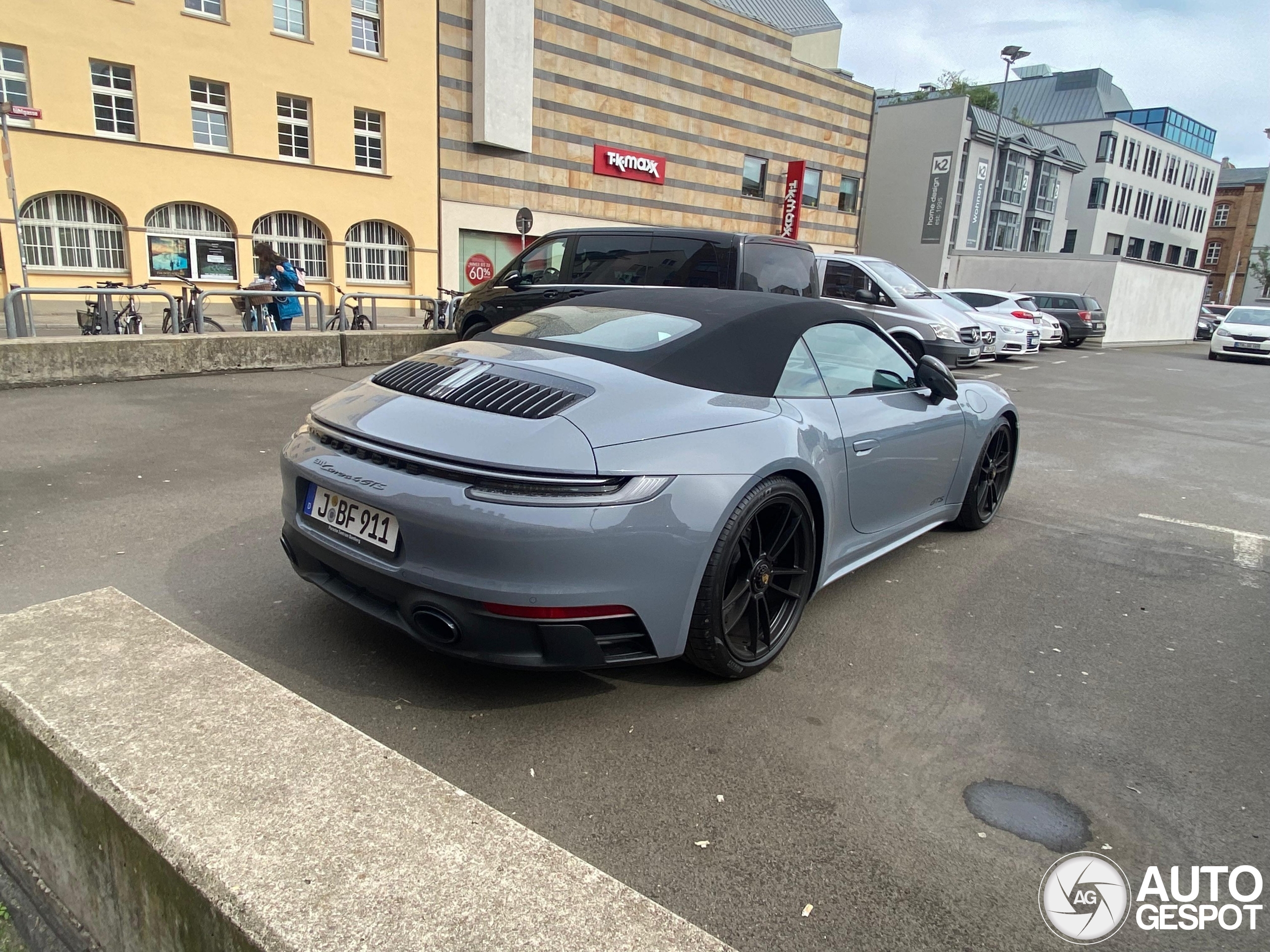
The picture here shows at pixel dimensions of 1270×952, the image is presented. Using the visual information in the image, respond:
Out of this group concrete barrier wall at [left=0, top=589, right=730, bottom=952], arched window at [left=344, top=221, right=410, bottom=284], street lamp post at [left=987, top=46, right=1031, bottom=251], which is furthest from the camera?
street lamp post at [left=987, top=46, right=1031, bottom=251]

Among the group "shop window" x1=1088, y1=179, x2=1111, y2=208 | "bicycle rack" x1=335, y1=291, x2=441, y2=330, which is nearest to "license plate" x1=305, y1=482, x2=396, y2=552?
"bicycle rack" x1=335, y1=291, x2=441, y2=330

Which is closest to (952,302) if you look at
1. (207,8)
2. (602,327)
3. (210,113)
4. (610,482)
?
(602,327)

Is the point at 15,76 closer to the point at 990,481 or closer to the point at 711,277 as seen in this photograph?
the point at 711,277

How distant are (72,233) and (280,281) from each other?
1140 centimetres

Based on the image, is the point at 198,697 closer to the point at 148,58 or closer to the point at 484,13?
the point at 148,58

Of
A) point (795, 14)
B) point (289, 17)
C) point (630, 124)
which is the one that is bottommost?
point (630, 124)

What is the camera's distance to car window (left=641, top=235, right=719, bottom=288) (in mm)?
8195

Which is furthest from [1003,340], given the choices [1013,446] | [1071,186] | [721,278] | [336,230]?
[1071,186]

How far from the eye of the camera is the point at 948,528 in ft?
17.3

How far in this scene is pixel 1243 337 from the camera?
23406 mm

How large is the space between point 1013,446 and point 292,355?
8.49 metres

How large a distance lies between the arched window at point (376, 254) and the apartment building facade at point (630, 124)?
1.38 meters

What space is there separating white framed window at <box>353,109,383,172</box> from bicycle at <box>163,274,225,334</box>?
13887mm

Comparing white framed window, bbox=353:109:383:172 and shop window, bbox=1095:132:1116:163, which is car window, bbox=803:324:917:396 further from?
shop window, bbox=1095:132:1116:163
